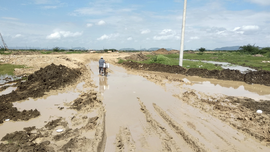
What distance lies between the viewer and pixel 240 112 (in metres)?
6.70

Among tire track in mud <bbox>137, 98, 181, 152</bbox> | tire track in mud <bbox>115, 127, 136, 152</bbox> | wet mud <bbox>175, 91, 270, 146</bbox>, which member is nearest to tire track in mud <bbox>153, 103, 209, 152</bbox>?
tire track in mud <bbox>137, 98, 181, 152</bbox>

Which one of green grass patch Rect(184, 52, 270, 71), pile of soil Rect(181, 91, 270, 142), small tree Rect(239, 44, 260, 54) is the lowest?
pile of soil Rect(181, 91, 270, 142)

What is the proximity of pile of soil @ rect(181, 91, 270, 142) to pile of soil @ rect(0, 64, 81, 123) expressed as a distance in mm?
7187

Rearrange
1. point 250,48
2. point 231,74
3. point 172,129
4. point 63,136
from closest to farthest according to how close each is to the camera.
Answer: point 63,136
point 172,129
point 231,74
point 250,48

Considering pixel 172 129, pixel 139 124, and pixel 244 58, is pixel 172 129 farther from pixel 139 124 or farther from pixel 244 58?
pixel 244 58

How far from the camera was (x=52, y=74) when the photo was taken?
11.9 metres

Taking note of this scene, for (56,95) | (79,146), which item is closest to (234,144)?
(79,146)

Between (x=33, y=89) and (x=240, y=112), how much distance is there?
10.8 metres

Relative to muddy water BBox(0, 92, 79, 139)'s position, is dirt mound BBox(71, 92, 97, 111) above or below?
above

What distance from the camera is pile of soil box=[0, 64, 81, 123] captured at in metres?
6.27

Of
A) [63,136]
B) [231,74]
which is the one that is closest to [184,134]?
[63,136]

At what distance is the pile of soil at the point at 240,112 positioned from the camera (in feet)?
17.3

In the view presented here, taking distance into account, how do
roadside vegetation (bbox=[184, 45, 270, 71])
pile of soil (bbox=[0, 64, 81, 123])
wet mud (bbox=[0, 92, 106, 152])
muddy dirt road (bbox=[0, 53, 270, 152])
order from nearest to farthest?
wet mud (bbox=[0, 92, 106, 152]) → muddy dirt road (bbox=[0, 53, 270, 152]) → pile of soil (bbox=[0, 64, 81, 123]) → roadside vegetation (bbox=[184, 45, 270, 71])

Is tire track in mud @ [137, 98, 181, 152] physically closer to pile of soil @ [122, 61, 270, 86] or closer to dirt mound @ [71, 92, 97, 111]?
dirt mound @ [71, 92, 97, 111]
